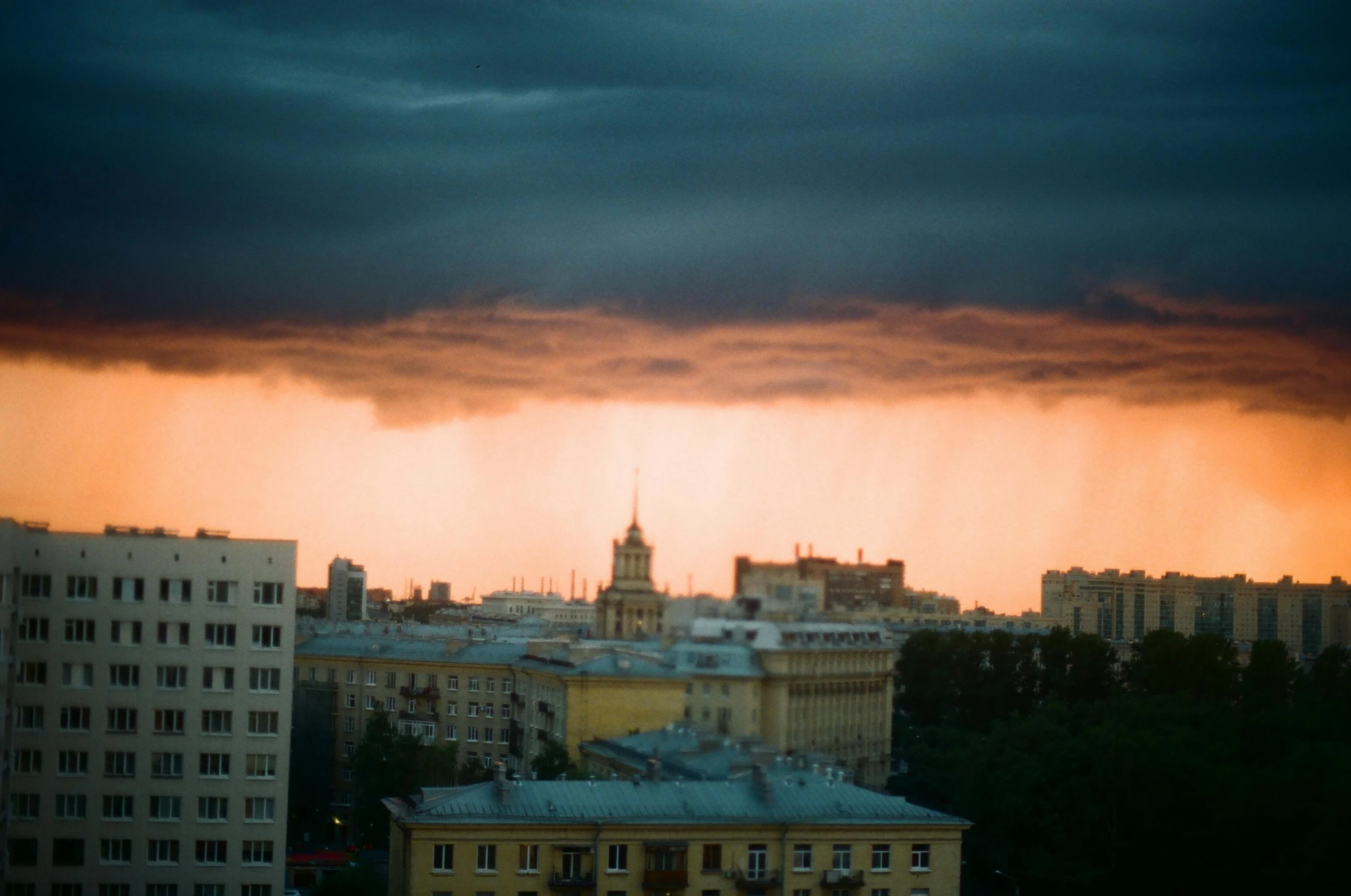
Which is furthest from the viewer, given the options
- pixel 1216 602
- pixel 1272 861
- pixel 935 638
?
pixel 1216 602

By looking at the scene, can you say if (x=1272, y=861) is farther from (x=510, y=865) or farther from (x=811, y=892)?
(x=510, y=865)

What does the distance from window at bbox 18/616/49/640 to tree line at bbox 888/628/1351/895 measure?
18338 mm

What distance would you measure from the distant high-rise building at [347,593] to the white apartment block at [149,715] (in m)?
59.9

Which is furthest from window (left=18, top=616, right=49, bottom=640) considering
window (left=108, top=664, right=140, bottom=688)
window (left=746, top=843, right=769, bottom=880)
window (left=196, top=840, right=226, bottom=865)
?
window (left=746, top=843, right=769, bottom=880)

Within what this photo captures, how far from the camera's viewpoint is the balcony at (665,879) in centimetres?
2606

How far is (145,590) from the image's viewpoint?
2633 cm

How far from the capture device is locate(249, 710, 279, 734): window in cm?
2648

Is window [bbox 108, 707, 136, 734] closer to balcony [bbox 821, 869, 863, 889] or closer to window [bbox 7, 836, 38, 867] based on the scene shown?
window [bbox 7, 836, 38, 867]

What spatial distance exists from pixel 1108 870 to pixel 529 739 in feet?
56.1

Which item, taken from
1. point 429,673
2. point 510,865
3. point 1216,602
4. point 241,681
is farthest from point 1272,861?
point 1216,602

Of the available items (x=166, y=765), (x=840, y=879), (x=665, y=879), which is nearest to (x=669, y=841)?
(x=665, y=879)

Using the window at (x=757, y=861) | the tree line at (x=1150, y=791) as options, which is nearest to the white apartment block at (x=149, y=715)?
the window at (x=757, y=861)

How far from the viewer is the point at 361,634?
57.9 metres

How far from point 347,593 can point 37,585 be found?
6767cm
